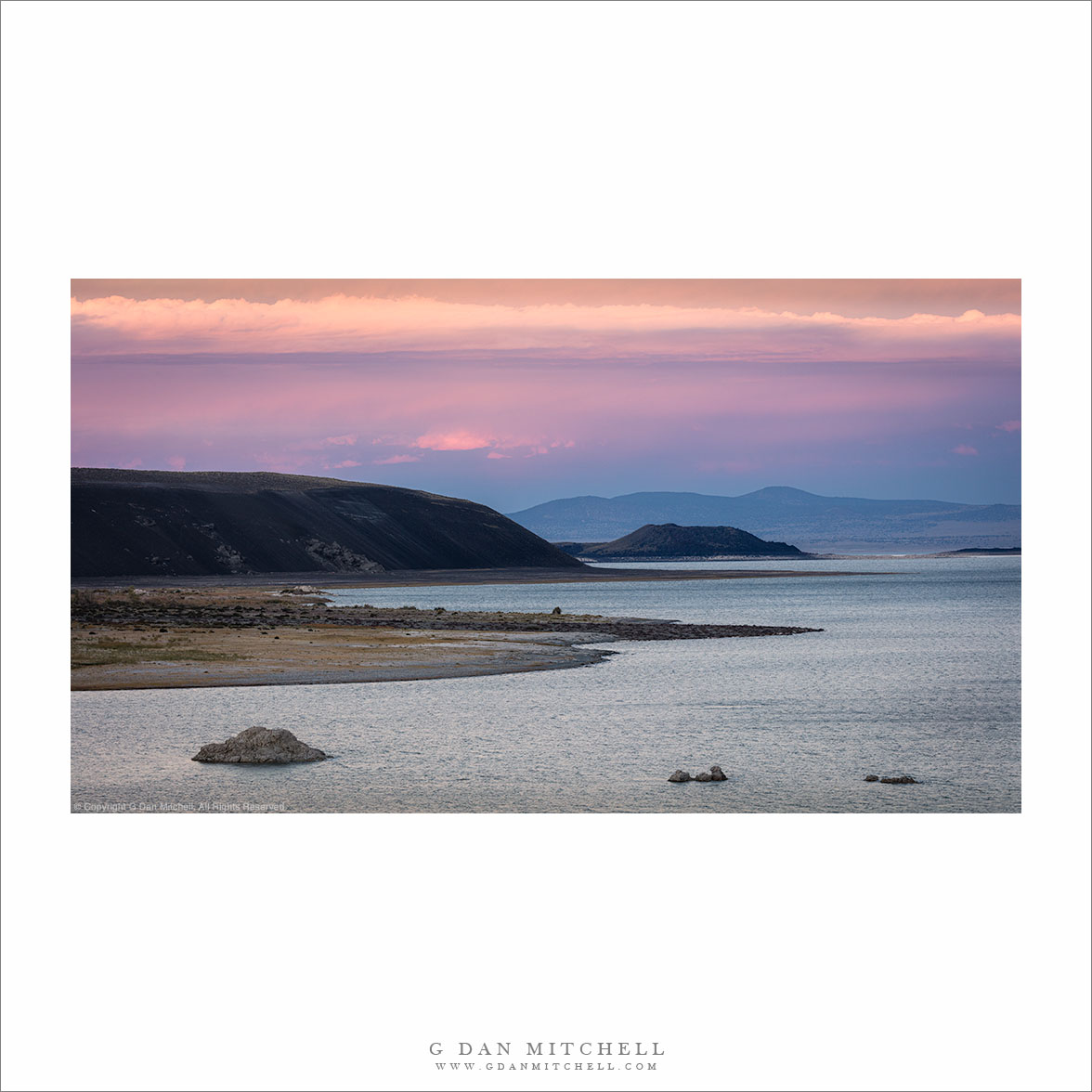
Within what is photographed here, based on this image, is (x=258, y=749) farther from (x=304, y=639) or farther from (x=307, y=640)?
(x=304, y=639)

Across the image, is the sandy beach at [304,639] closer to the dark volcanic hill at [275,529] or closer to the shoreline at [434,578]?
the dark volcanic hill at [275,529]

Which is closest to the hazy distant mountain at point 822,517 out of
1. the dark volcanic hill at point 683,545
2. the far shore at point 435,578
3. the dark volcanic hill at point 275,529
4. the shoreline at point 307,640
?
the dark volcanic hill at point 683,545

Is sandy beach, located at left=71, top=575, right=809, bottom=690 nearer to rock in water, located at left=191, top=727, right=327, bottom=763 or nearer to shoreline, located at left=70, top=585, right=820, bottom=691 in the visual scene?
shoreline, located at left=70, top=585, right=820, bottom=691

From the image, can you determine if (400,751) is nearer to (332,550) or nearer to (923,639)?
(923,639)

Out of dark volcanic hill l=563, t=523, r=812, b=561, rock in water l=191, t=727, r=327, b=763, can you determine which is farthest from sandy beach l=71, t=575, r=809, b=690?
rock in water l=191, t=727, r=327, b=763
